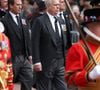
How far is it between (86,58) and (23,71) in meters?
4.59

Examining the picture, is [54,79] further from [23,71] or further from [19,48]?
[19,48]

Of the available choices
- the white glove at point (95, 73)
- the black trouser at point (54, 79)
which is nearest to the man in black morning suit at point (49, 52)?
the black trouser at point (54, 79)

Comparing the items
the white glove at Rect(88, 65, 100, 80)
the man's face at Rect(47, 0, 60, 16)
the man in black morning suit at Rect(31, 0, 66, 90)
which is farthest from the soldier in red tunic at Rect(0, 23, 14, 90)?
the man's face at Rect(47, 0, 60, 16)

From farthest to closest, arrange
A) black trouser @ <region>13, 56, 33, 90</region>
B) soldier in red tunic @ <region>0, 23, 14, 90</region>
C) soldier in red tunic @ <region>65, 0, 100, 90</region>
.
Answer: black trouser @ <region>13, 56, 33, 90</region>
soldier in red tunic @ <region>0, 23, 14, 90</region>
soldier in red tunic @ <region>65, 0, 100, 90</region>

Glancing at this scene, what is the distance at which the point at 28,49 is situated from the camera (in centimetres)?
970

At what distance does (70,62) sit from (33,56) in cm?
439

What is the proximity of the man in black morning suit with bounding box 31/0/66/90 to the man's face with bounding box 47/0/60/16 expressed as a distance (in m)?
0.08

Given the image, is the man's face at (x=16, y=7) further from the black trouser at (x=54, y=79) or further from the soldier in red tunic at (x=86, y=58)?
the soldier in red tunic at (x=86, y=58)

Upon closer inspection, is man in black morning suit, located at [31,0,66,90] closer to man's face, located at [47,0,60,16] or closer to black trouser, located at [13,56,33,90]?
man's face, located at [47,0,60,16]

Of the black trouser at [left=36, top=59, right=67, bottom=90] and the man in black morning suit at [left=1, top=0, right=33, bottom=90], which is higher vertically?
the man in black morning suit at [left=1, top=0, right=33, bottom=90]

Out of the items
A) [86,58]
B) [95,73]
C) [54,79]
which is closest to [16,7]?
[54,79]

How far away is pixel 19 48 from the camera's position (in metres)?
9.54

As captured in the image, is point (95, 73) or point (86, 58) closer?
point (95, 73)

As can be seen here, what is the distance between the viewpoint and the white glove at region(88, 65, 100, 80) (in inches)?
188
